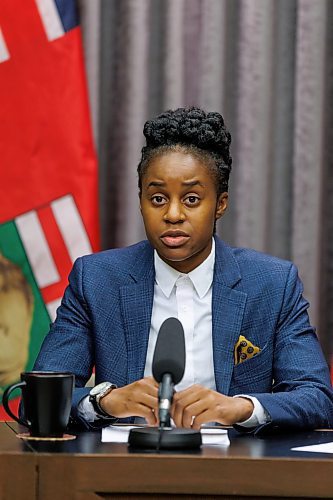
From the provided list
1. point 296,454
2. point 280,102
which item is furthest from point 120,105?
point 296,454

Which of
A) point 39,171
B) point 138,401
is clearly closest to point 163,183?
point 138,401

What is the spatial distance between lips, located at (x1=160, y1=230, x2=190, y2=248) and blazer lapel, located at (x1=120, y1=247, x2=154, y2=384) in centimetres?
17

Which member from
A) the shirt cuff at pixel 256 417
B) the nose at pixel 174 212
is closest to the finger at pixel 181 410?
the shirt cuff at pixel 256 417

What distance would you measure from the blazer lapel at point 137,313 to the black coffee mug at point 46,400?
1.57 feet

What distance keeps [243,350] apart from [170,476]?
2.56 ft

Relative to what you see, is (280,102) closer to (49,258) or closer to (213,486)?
(49,258)

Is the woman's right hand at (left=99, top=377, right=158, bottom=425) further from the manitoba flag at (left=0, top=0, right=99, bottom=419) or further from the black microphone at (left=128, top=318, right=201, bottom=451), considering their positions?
the manitoba flag at (left=0, top=0, right=99, bottom=419)

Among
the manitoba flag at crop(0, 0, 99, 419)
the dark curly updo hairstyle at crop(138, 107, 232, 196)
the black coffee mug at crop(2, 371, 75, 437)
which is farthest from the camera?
the manitoba flag at crop(0, 0, 99, 419)

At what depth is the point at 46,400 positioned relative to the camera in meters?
1.57

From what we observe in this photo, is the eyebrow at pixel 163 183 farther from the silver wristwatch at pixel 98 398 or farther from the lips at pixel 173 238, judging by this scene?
the silver wristwatch at pixel 98 398

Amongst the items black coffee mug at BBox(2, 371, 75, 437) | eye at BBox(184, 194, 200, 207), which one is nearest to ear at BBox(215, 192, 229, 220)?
eye at BBox(184, 194, 200, 207)

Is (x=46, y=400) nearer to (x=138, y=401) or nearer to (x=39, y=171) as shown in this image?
(x=138, y=401)

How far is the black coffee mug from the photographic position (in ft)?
5.14

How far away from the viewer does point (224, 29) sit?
9.67 ft
